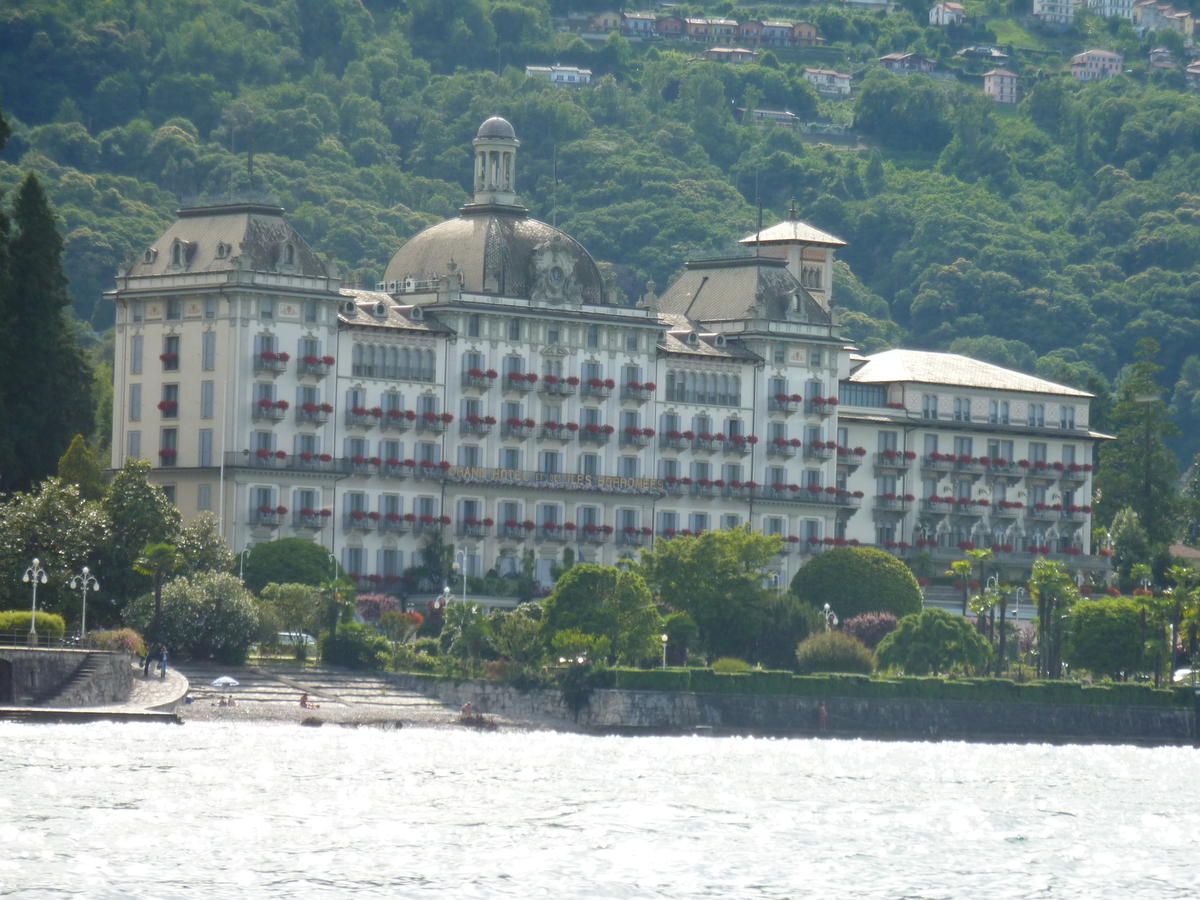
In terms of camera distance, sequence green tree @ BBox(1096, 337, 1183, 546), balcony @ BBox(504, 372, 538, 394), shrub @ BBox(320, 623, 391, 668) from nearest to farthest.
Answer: shrub @ BBox(320, 623, 391, 668), balcony @ BBox(504, 372, 538, 394), green tree @ BBox(1096, 337, 1183, 546)

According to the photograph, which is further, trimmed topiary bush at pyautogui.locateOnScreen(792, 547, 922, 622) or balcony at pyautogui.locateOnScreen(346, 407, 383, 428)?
trimmed topiary bush at pyautogui.locateOnScreen(792, 547, 922, 622)

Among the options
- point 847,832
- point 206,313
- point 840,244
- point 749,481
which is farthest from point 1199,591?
point 847,832

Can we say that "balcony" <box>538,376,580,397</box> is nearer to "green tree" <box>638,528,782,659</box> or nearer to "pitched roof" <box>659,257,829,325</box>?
"pitched roof" <box>659,257,829,325</box>

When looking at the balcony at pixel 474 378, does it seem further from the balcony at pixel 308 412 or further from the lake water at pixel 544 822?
the lake water at pixel 544 822

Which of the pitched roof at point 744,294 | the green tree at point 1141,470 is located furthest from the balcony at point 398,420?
the green tree at point 1141,470

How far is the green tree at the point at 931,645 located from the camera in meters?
146

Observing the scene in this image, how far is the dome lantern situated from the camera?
166000 mm

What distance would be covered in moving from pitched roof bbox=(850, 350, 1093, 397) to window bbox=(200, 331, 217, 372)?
43.3 meters

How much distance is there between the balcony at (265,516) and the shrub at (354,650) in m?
14.7

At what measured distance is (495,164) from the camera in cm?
16800

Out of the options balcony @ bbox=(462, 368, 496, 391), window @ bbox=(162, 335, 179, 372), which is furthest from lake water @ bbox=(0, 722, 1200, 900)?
balcony @ bbox=(462, 368, 496, 391)

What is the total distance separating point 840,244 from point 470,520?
35.8 meters

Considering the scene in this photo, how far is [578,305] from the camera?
537 feet

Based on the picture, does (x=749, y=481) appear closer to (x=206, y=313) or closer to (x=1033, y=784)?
(x=206, y=313)
